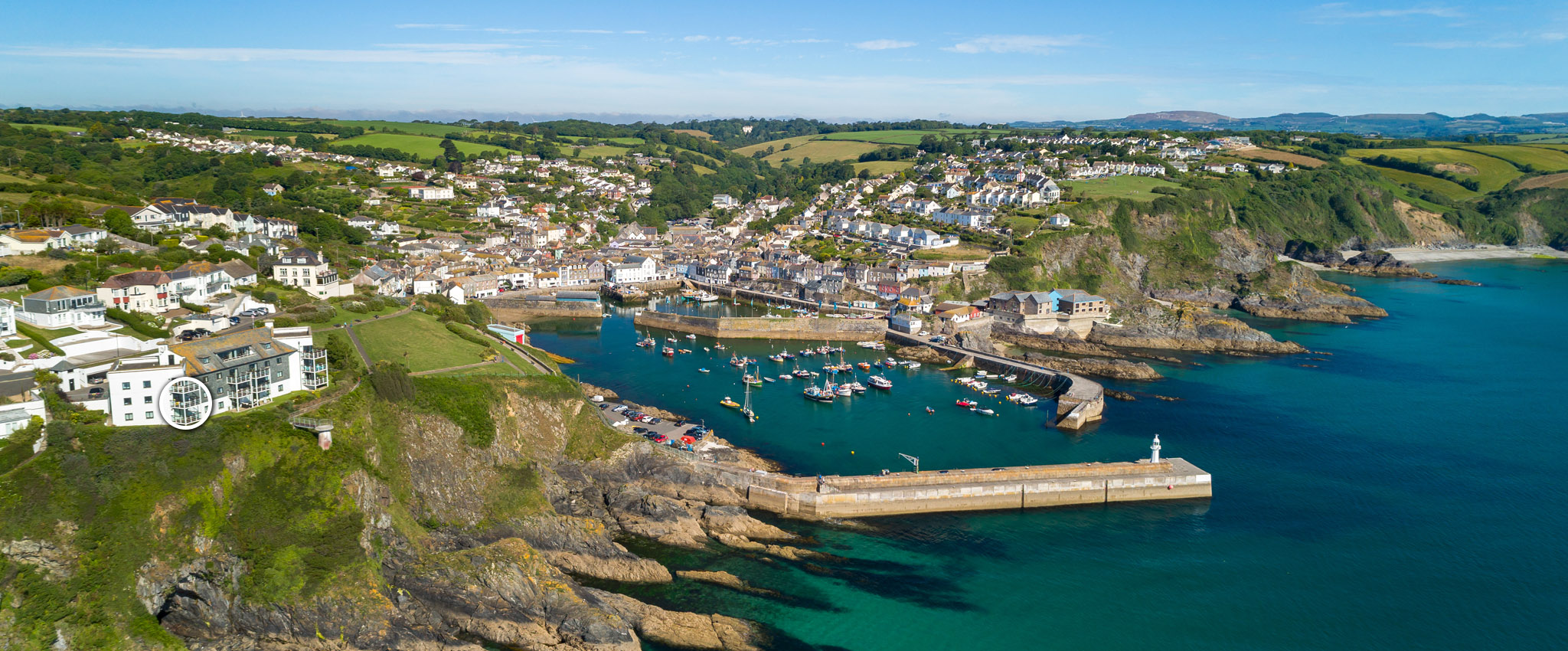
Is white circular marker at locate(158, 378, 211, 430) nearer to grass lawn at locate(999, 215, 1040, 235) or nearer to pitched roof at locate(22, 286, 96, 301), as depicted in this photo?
pitched roof at locate(22, 286, 96, 301)

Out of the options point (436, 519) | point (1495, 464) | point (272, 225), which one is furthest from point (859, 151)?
point (436, 519)

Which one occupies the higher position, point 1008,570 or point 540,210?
point 540,210

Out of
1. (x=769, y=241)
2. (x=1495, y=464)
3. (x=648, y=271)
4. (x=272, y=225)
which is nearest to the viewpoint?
(x=1495, y=464)

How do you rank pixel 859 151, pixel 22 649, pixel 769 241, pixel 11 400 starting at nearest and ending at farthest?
pixel 22 649, pixel 11 400, pixel 769 241, pixel 859 151

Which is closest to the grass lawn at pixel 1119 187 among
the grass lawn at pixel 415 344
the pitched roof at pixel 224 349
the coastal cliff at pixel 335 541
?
the grass lawn at pixel 415 344

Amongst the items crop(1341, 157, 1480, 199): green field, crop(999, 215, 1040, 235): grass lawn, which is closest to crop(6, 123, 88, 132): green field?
crop(999, 215, 1040, 235): grass lawn

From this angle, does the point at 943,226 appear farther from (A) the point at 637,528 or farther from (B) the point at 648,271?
(A) the point at 637,528
